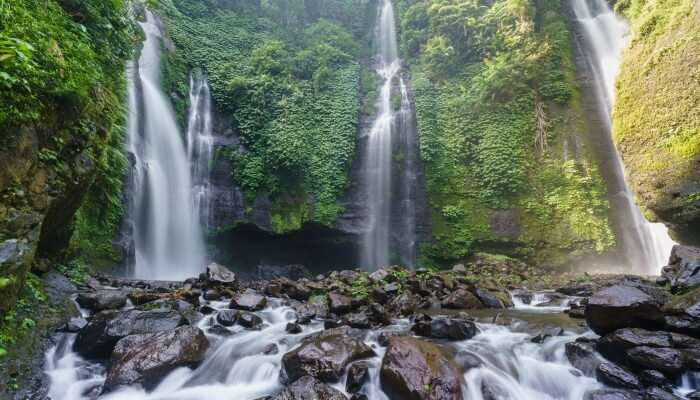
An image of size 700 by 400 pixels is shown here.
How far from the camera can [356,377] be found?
3672 millimetres

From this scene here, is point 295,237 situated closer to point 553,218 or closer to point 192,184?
point 192,184

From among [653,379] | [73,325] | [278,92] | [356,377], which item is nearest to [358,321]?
[356,377]

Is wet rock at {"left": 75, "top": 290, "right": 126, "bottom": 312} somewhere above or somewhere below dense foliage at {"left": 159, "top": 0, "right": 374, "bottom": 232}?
below

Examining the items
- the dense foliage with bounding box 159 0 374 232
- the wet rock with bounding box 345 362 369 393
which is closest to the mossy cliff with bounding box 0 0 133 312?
the wet rock with bounding box 345 362 369 393

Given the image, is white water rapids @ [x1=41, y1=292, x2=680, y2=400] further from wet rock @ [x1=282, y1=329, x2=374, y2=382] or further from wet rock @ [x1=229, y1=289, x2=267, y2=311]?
wet rock @ [x1=229, y1=289, x2=267, y2=311]

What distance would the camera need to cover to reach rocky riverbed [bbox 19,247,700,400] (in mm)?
3549

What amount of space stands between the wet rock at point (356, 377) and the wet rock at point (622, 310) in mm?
2856

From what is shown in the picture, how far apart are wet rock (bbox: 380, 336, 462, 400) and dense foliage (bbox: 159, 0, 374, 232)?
32.3 feet

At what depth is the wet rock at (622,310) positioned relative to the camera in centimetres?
401

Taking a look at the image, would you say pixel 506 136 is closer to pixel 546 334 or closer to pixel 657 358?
pixel 546 334

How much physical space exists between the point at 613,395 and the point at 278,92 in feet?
47.8

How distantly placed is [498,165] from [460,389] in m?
11.4

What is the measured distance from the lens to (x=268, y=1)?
768 inches

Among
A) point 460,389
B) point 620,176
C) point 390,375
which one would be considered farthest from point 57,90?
point 620,176
